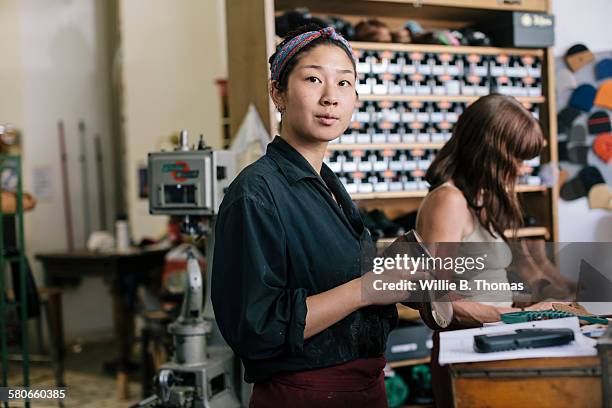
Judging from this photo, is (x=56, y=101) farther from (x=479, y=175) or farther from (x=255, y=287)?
(x=255, y=287)

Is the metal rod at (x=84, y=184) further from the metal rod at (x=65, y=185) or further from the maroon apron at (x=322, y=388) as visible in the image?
the maroon apron at (x=322, y=388)

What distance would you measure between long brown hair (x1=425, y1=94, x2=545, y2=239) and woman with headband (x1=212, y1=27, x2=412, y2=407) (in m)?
0.62

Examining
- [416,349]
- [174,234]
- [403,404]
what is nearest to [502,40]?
[416,349]

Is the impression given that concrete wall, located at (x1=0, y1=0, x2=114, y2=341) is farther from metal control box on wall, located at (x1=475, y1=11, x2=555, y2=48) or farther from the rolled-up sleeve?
the rolled-up sleeve

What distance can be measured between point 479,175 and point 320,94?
799 mm

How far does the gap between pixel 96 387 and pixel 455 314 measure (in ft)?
12.9

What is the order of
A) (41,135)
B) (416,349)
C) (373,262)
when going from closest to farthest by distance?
(373,262)
(416,349)
(41,135)

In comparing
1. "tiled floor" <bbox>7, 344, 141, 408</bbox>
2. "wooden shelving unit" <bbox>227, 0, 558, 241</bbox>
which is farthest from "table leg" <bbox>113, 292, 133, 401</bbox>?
"wooden shelving unit" <bbox>227, 0, 558, 241</bbox>

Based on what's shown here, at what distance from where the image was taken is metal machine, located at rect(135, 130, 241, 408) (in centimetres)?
272

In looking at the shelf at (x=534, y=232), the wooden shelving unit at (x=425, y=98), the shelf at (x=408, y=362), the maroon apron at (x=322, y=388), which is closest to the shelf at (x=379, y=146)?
the wooden shelving unit at (x=425, y=98)

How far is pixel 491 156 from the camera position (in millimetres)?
2078

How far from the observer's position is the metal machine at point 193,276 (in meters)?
2.72

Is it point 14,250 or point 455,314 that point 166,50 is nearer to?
point 14,250

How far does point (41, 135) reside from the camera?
647cm
